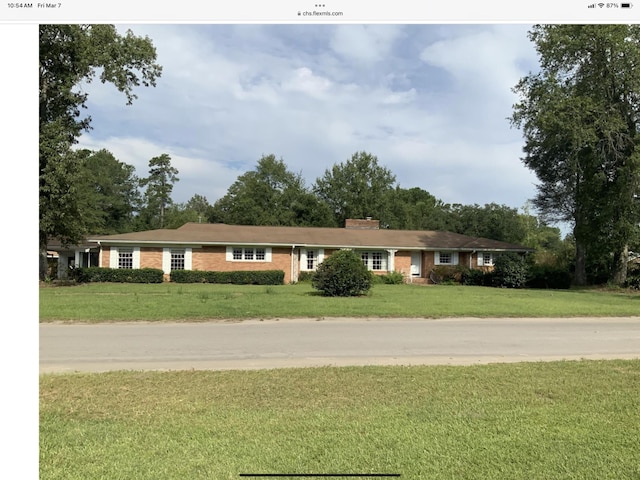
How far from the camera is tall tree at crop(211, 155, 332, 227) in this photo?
→ 4184 cm

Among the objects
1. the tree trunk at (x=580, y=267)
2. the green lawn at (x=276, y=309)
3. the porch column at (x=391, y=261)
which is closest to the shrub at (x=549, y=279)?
the tree trunk at (x=580, y=267)

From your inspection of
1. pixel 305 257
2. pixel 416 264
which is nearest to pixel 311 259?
pixel 305 257

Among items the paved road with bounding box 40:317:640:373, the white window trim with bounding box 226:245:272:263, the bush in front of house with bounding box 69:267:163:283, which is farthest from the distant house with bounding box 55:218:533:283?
the paved road with bounding box 40:317:640:373

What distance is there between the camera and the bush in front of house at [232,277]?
23.0 metres

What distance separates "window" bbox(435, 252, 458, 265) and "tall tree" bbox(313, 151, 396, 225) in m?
17.5

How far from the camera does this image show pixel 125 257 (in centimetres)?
2395

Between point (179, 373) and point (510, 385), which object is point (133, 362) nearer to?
point (179, 373)

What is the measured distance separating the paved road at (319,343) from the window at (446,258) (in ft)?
58.8

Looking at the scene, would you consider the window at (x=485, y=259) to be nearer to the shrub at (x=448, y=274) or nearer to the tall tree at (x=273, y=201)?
the shrub at (x=448, y=274)

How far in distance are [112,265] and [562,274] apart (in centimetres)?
2563

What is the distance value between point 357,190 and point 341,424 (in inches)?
1699

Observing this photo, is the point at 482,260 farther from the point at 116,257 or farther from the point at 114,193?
the point at 114,193

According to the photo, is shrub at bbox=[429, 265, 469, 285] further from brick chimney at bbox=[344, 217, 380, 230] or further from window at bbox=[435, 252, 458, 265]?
brick chimney at bbox=[344, 217, 380, 230]
